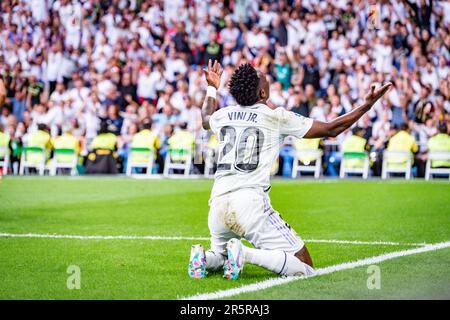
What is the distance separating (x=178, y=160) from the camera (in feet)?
81.0

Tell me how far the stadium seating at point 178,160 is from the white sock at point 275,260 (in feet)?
54.3

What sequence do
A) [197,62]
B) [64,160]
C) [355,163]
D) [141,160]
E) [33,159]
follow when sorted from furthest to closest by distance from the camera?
[197,62] → [33,159] → [64,160] → [141,160] → [355,163]

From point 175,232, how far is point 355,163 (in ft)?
40.0

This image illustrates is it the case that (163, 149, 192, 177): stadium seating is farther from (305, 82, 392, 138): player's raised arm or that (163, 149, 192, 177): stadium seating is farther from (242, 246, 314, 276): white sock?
(242, 246, 314, 276): white sock

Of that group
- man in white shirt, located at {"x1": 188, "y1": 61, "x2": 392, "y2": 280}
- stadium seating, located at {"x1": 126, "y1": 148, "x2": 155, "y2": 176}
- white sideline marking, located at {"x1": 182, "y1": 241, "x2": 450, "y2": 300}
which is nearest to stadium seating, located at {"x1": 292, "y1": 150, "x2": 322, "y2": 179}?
stadium seating, located at {"x1": 126, "y1": 148, "x2": 155, "y2": 176}

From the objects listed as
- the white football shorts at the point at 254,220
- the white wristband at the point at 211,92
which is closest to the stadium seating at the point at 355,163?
the white wristband at the point at 211,92

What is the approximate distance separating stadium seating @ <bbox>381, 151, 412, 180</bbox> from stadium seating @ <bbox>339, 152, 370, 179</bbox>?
471mm

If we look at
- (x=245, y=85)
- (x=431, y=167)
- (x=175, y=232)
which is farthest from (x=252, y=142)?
(x=431, y=167)

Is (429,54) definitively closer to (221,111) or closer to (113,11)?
(113,11)

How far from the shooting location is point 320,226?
492 inches

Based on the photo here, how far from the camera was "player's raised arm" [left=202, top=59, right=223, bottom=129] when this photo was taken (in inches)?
332

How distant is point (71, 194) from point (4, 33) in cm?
1292

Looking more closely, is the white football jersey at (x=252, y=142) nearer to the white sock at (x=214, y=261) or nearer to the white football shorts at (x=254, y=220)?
the white football shorts at (x=254, y=220)

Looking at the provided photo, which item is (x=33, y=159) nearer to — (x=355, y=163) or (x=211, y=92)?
(x=355, y=163)
